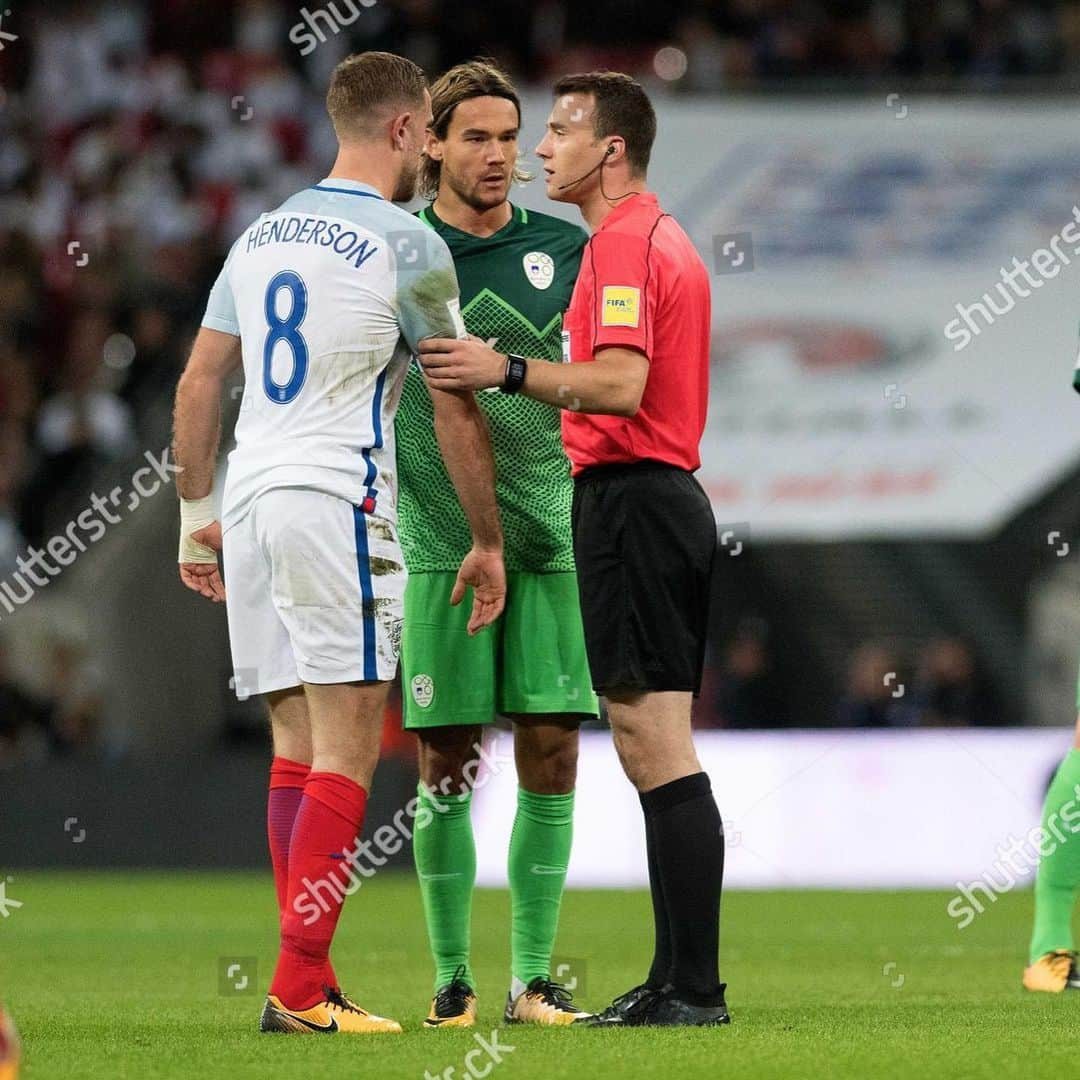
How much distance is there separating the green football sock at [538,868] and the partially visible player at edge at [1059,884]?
67.2 inches

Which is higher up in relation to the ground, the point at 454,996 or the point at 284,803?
the point at 284,803

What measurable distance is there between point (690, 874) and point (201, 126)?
44.4 ft

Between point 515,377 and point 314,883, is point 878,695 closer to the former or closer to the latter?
point 515,377

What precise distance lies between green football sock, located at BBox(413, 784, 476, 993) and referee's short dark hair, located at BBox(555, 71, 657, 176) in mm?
1909

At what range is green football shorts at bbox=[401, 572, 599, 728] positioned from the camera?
5.89 meters

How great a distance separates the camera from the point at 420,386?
6070mm

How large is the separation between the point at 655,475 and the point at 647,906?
6.63 m

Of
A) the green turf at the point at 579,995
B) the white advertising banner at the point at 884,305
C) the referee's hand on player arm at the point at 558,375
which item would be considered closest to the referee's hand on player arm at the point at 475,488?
the referee's hand on player arm at the point at 558,375

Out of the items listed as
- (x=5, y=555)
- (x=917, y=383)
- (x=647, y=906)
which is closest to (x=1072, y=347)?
(x=917, y=383)

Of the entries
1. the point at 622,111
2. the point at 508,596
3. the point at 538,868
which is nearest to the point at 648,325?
the point at 622,111

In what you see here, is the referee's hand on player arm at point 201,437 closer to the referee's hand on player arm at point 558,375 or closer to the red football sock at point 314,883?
the referee's hand on player arm at point 558,375

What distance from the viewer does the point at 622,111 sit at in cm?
548

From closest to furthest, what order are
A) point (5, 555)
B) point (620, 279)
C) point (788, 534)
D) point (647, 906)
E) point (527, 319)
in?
1. point (620, 279)
2. point (527, 319)
3. point (647, 906)
4. point (5, 555)
5. point (788, 534)

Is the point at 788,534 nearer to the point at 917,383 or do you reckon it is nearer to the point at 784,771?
the point at 917,383
